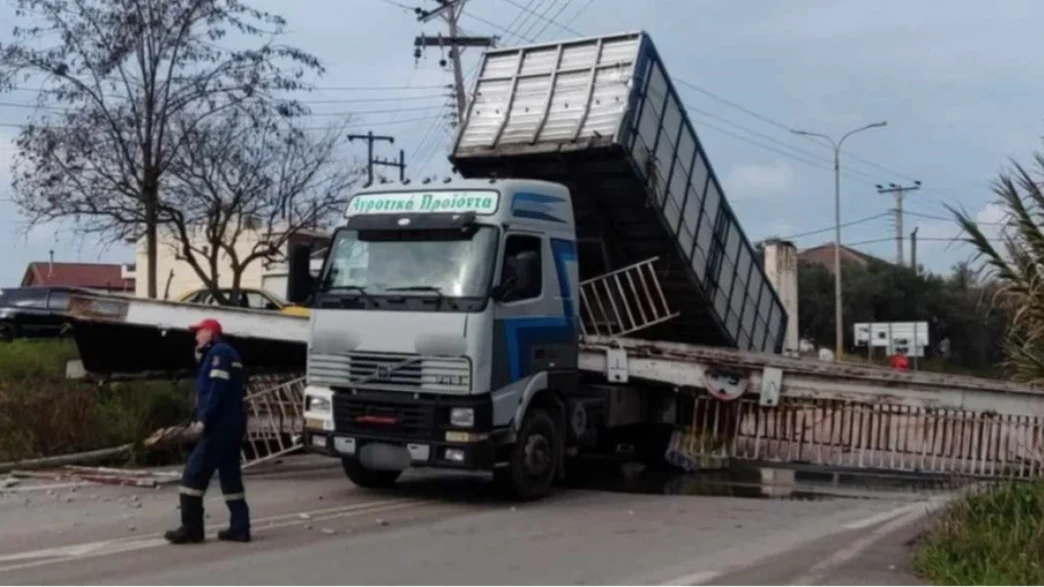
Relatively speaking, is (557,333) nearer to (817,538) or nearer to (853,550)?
(817,538)

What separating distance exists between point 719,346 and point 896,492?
133 inches

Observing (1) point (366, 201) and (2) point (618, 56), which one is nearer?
(1) point (366, 201)

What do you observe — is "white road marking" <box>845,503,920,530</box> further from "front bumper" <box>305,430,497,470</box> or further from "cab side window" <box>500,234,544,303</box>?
"cab side window" <box>500,234,544,303</box>

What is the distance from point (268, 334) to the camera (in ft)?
47.1

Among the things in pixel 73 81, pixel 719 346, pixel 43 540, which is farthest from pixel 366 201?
pixel 73 81

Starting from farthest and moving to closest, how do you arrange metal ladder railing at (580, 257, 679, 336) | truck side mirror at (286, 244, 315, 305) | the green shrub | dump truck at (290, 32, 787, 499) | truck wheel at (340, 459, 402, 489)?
the green shrub
metal ladder railing at (580, 257, 679, 336)
truck wheel at (340, 459, 402, 489)
truck side mirror at (286, 244, 315, 305)
dump truck at (290, 32, 787, 499)

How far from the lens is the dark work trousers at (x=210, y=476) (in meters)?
9.59

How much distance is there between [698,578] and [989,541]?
1.89m

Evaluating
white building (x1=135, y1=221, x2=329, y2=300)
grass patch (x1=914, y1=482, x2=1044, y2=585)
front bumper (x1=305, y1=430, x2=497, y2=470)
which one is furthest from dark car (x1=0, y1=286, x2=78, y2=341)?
grass patch (x1=914, y1=482, x2=1044, y2=585)

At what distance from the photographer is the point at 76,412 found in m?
Answer: 15.3

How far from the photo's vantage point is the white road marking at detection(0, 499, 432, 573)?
9055mm

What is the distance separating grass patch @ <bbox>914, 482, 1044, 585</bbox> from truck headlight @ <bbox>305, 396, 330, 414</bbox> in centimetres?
557

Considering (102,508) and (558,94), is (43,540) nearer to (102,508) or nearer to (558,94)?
(102,508)

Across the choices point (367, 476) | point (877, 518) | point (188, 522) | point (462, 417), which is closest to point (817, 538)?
point (877, 518)
